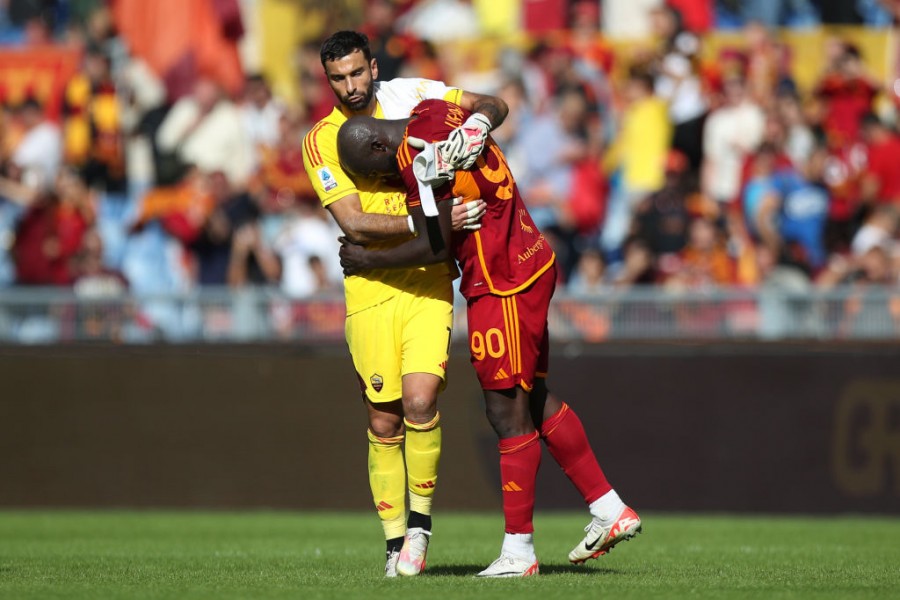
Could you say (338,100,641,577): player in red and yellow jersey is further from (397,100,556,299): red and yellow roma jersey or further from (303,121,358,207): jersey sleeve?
(303,121,358,207): jersey sleeve

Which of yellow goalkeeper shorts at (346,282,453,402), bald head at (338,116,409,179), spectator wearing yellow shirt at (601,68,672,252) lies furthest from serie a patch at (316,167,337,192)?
spectator wearing yellow shirt at (601,68,672,252)

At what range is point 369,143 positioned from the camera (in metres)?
7.22

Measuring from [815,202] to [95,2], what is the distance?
9468 mm

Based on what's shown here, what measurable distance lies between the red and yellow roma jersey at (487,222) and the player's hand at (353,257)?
0.38 m

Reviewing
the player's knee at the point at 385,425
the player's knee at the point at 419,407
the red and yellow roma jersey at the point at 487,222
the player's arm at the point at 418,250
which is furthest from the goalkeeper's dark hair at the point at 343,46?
the player's knee at the point at 385,425

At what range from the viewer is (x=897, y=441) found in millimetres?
12547

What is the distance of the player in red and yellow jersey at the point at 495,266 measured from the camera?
719 centimetres

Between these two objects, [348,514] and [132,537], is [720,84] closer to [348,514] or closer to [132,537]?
[348,514]

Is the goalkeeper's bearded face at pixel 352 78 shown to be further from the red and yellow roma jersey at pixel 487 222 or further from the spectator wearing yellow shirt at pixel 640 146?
the spectator wearing yellow shirt at pixel 640 146

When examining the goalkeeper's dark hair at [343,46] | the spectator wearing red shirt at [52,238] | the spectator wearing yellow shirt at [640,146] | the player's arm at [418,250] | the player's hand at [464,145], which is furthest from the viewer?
the spectator wearing yellow shirt at [640,146]

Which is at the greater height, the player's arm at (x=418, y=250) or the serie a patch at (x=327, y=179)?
the serie a patch at (x=327, y=179)

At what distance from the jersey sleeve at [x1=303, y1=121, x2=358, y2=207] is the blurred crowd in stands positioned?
5.79 metres

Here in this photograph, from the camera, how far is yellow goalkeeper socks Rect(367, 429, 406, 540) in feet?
25.2

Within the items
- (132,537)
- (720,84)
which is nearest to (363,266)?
(132,537)
